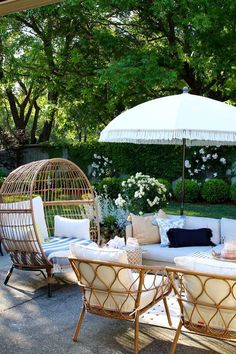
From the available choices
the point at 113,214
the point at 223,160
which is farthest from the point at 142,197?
the point at 223,160

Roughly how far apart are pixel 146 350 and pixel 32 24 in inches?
417

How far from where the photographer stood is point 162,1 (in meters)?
8.86

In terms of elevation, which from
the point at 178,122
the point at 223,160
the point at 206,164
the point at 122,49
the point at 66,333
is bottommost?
the point at 66,333

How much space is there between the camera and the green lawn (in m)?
9.73

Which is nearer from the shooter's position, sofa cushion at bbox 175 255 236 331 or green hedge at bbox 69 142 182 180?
sofa cushion at bbox 175 255 236 331

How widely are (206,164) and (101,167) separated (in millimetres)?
3547

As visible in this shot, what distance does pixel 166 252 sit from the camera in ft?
16.7

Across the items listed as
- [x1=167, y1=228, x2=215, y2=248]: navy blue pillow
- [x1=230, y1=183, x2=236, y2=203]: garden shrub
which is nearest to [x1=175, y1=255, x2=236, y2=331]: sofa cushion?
[x1=167, y1=228, x2=215, y2=248]: navy blue pillow

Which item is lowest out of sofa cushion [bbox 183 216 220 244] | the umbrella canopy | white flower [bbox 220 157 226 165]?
sofa cushion [bbox 183 216 220 244]

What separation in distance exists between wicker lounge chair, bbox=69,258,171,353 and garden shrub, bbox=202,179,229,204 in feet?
25.0

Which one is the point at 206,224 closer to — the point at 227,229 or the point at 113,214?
the point at 227,229

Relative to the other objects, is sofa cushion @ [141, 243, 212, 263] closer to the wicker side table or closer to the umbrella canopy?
the wicker side table

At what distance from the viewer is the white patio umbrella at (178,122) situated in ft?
15.0

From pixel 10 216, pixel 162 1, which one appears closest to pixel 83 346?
pixel 10 216
